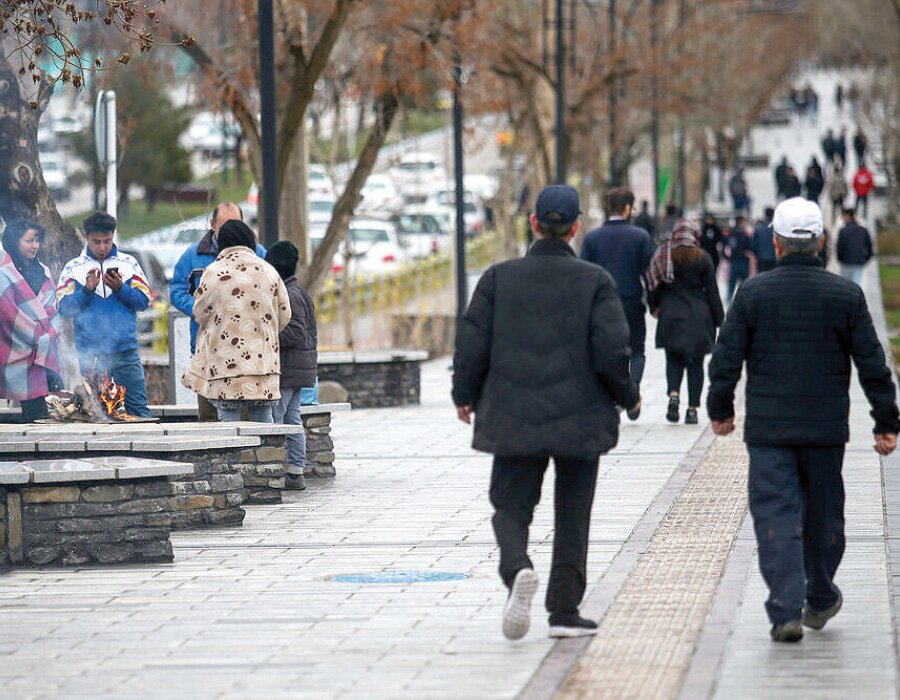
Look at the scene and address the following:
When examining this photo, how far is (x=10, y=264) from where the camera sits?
38.3 feet

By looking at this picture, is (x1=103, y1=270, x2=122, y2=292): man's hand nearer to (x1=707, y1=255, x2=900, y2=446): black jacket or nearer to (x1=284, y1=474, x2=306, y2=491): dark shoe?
(x1=284, y1=474, x2=306, y2=491): dark shoe

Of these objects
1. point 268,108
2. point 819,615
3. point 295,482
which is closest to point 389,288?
point 268,108

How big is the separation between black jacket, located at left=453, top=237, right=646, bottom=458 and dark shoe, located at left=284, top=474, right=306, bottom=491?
4.73 meters

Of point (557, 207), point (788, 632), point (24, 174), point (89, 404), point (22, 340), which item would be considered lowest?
point (788, 632)

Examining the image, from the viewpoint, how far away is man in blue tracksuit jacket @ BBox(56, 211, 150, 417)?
1172 centimetres

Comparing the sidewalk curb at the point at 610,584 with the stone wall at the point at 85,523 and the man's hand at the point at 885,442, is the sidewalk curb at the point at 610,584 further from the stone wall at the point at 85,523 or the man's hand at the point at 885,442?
the stone wall at the point at 85,523

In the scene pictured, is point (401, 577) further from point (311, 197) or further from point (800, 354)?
point (311, 197)

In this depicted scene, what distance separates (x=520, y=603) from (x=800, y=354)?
1.35 m

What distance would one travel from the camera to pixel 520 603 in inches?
281

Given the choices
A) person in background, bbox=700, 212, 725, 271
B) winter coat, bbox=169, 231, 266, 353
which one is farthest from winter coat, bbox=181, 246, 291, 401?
person in background, bbox=700, 212, 725, 271

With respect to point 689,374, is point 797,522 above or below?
above

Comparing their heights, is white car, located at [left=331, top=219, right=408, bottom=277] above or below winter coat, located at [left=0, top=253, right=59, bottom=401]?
below

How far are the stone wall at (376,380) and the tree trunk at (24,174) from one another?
4355mm

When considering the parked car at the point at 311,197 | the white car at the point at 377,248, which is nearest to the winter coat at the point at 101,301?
the parked car at the point at 311,197
